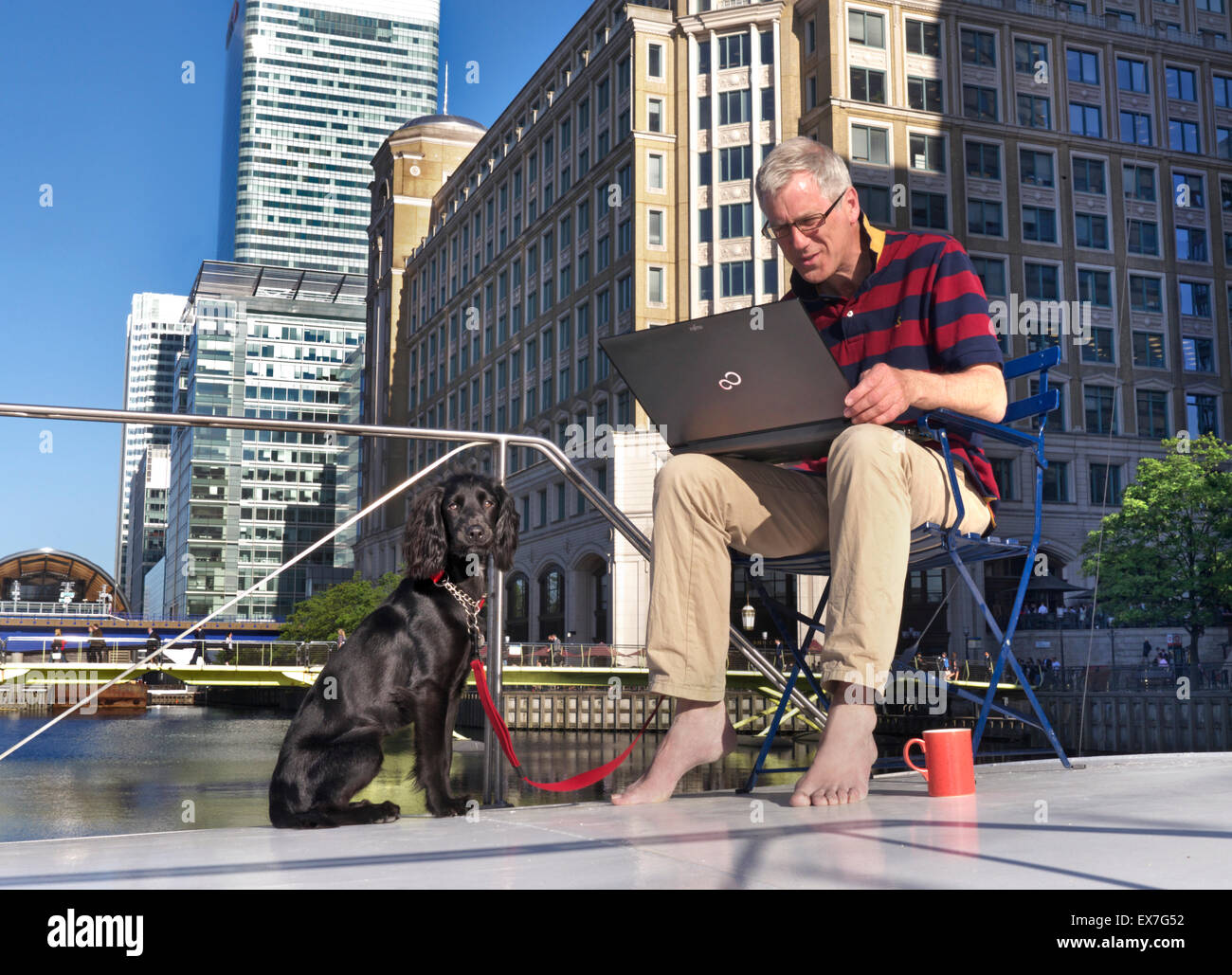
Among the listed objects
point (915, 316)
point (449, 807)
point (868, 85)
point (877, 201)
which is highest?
point (868, 85)

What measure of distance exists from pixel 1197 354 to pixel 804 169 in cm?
5015

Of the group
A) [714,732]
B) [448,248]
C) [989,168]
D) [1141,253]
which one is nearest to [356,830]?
[714,732]

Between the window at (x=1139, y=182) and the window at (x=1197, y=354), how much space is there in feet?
20.6

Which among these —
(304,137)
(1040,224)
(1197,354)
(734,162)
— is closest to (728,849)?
(734,162)

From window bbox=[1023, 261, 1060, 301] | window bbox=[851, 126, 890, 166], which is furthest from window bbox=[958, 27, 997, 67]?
window bbox=[1023, 261, 1060, 301]

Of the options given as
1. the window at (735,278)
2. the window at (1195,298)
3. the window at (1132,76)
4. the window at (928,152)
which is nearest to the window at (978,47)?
the window at (928,152)

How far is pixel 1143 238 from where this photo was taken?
48.0 metres

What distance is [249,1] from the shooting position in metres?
164

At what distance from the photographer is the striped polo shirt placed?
12.1 feet

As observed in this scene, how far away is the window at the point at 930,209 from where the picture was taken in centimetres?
4478

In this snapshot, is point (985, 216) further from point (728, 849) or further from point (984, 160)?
point (728, 849)

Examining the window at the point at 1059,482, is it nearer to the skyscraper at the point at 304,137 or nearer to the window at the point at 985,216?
the window at the point at 985,216
